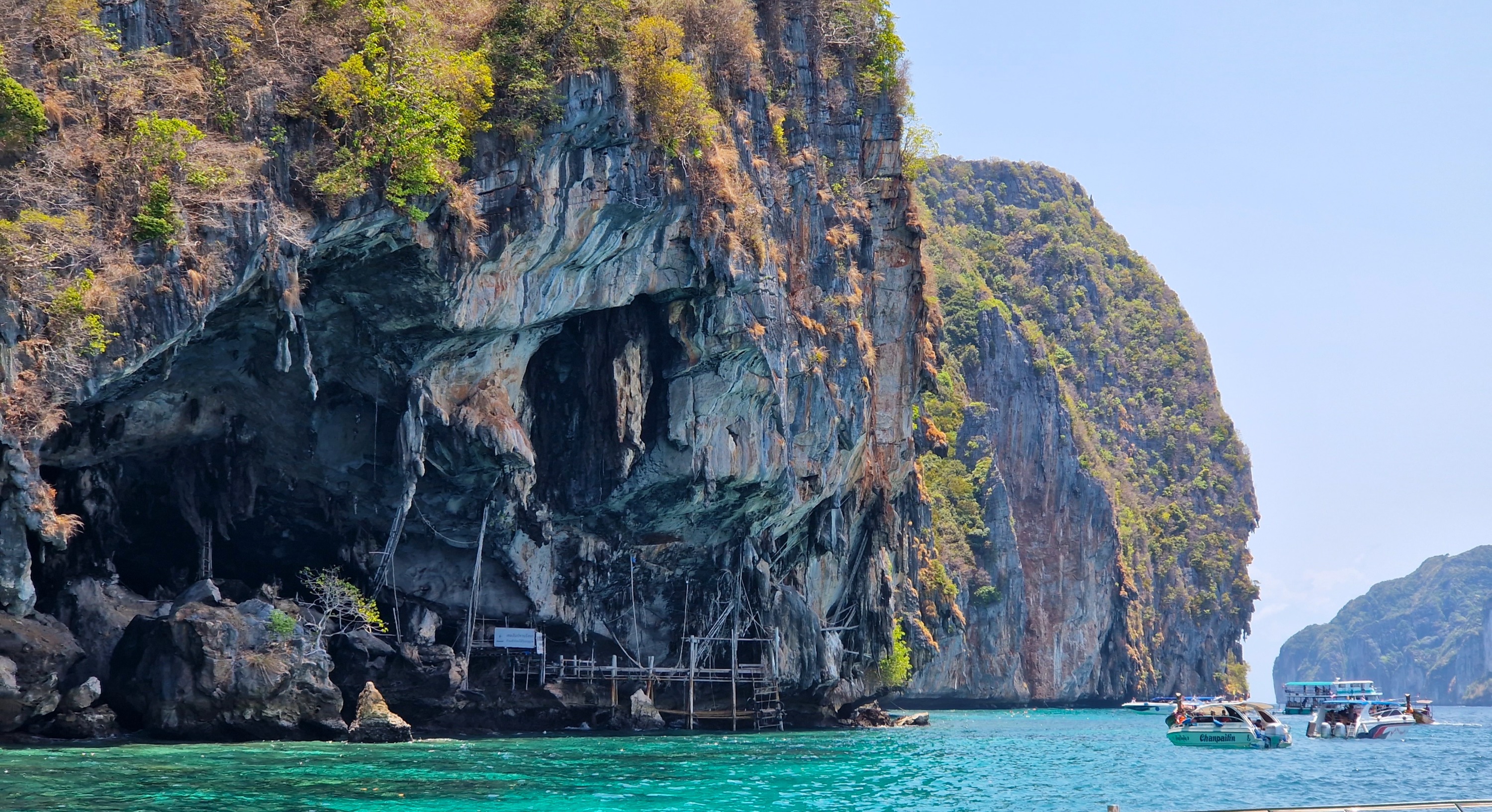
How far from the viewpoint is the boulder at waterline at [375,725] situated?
3544cm

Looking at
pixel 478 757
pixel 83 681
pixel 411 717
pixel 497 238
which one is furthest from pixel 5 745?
pixel 497 238

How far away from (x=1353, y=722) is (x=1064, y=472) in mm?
45510

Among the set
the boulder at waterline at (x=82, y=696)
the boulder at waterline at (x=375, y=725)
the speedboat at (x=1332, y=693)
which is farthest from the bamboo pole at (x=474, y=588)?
the speedboat at (x=1332, y=693)

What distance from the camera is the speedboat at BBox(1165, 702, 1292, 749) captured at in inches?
1928

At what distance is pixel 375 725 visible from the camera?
1398 inches

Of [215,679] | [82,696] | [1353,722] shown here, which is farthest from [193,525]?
[1353,722]

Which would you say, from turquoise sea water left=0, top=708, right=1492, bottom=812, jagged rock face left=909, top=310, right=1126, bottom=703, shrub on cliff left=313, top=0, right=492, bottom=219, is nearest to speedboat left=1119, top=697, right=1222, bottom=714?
jagged rock face left=909, top=310, right=1126, bottom=703

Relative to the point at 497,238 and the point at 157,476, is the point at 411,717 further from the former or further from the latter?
the point at 497,238

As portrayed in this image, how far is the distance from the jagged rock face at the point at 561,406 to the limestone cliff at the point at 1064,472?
13443mm

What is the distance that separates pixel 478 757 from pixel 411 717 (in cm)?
1018

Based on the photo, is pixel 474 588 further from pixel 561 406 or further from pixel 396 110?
pixel 396 110

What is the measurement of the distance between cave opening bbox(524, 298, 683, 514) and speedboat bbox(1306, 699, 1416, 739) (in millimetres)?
35751

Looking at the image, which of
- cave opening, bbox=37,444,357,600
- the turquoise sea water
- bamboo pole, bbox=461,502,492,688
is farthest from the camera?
bamboo pole, bbox=461,502,492,688

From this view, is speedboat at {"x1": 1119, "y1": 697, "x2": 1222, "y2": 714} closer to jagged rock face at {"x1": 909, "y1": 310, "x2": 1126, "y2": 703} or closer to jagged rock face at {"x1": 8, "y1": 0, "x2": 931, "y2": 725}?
jagged rock face at {"x1": 909, "y1": 310, "x2": 1126, "y2": 703}
